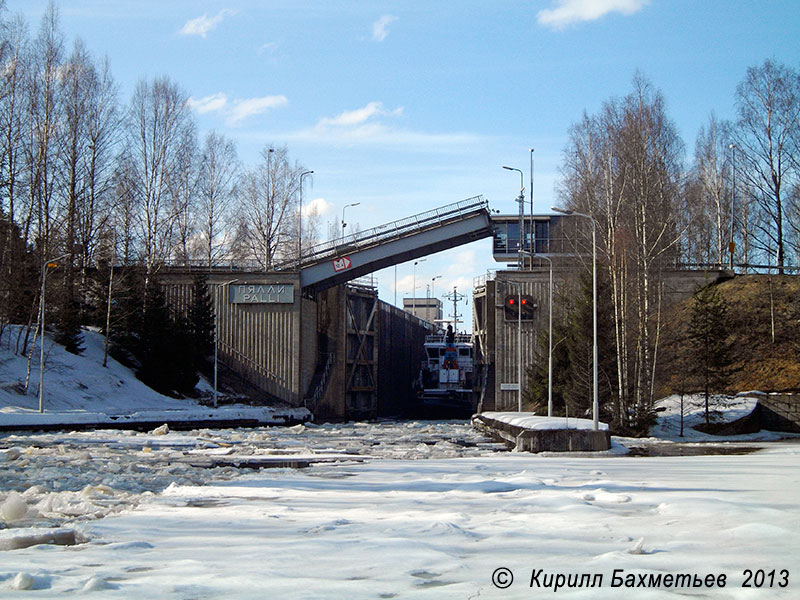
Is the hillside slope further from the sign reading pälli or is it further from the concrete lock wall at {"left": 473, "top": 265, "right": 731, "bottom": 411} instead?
the sign reading pälli

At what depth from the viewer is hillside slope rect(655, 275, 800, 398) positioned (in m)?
36.7

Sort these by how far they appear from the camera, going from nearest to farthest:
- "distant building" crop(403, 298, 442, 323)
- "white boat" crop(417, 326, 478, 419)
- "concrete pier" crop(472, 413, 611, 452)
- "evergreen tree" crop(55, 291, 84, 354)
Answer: "concrete pier" crop(472, 413, 611, 452), "evergreen tree" crop(55, 291, 84, 354), "white boat" crop(417, 326, 478, 419), "distant building" crop(403, 298, 442, 323)

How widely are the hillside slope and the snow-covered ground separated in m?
22.0

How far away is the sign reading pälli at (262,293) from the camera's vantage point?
41875mm

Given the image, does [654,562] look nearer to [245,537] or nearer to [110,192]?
[245,537]

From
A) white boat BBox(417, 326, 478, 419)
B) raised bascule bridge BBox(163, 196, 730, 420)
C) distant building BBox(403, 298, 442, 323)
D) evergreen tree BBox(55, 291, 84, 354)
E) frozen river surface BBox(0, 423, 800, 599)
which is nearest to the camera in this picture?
frozen river surface BBox(0, 423, 800, 599)

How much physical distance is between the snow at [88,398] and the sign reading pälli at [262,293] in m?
5.83

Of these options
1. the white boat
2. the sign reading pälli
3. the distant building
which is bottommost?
the white boat

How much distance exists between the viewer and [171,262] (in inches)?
1791

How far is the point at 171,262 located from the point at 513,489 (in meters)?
36.9

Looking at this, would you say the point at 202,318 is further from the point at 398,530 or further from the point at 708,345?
the point at 398,530

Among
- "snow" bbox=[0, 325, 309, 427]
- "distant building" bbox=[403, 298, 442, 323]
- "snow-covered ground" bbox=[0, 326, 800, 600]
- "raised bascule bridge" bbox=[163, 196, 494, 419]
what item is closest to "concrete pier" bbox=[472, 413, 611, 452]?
"snow-covered ground" bbox=[0, 326, 800, 600]

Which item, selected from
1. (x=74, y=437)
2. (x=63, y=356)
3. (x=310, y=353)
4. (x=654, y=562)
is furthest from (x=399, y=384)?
(x=654, y=562)

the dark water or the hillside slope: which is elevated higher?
the hillside slope
